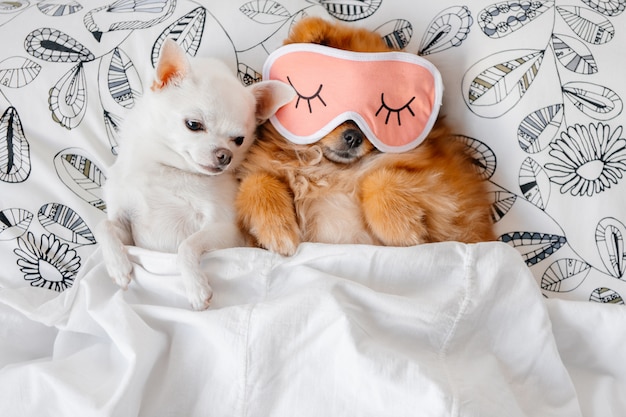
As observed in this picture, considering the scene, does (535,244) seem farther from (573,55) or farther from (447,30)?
(447,30)

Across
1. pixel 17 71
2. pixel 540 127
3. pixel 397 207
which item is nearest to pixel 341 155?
pixel 397 207

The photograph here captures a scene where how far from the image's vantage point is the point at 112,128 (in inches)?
50.6

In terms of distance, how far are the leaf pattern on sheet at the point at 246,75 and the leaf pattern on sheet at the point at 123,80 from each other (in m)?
0.23

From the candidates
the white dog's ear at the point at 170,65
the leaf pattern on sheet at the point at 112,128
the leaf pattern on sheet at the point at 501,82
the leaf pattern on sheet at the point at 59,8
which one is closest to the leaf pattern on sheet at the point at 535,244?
the leaf pattern on sheet at the point at 501,82

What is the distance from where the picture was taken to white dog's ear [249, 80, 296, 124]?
111cm

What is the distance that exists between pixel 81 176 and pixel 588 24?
113 centimetres

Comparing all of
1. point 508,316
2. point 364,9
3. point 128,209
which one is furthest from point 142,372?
A: point 364,9

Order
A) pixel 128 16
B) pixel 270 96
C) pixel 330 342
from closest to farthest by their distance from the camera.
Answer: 1. pixel 330 342
2. pixel 270 96
3. pixel 128 16

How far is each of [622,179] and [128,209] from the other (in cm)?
96

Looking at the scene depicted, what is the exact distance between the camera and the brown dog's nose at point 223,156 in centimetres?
110

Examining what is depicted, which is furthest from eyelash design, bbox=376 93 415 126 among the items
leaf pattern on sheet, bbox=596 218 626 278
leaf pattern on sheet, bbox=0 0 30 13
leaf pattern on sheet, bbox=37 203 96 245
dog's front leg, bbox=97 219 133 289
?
leaf pattern on sheet, bbox=0 0 30 13

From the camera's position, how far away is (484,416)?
875 mm

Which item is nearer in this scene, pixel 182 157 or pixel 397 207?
pixel 397 207

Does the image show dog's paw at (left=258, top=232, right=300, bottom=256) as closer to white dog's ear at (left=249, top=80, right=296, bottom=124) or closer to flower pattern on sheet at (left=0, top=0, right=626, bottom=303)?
white dog's ear at (left=249, top=80, right=296, bottom=124)
